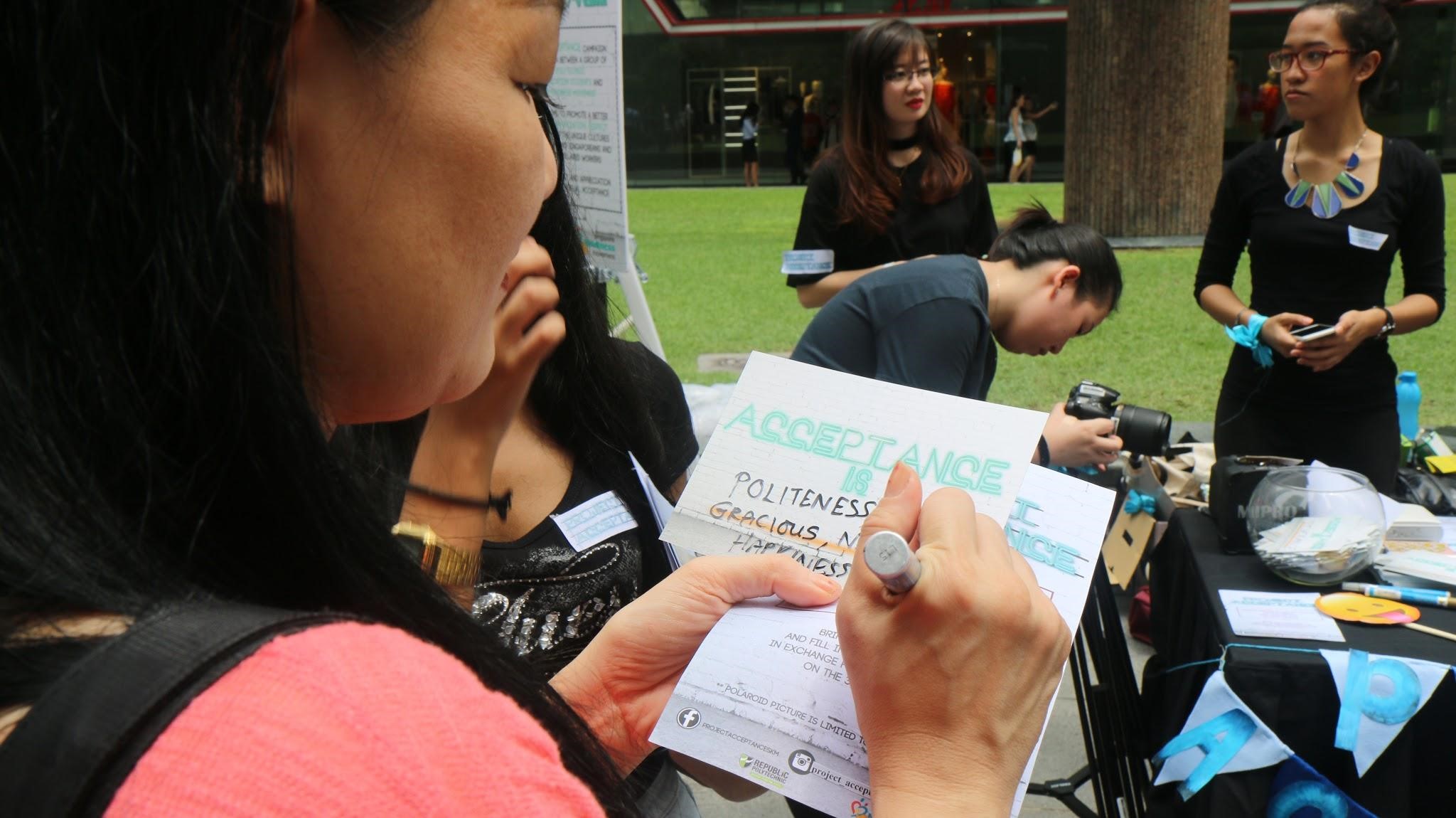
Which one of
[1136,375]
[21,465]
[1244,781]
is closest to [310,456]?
[21,465]

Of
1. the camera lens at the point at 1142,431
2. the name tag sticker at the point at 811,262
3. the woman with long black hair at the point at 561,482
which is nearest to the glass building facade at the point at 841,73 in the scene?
the name tag sticker at the point at 811,262

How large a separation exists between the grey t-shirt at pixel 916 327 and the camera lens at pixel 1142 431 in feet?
1.59

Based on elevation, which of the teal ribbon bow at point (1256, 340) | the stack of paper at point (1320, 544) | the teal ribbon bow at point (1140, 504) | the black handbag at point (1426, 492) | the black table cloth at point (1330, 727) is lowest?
the teal ribbon bow at point (1140, 504)

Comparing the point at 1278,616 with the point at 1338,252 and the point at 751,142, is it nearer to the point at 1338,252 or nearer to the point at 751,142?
the point at 1338,252

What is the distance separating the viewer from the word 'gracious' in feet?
3.61

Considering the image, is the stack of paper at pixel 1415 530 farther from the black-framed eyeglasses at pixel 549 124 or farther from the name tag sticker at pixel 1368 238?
the black-framed eyeglasses at pixel 549 124

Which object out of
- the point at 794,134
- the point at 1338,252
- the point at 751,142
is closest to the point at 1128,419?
the point at 1338,252

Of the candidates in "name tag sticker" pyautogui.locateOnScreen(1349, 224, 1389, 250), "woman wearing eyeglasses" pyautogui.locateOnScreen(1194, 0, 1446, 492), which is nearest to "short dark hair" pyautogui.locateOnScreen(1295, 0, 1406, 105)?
"woman wearing eyeglasses" pyautogui.locateOnScreen(1194, 0, 1446, 492)

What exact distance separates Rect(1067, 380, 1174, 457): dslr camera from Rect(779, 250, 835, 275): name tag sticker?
1.02m

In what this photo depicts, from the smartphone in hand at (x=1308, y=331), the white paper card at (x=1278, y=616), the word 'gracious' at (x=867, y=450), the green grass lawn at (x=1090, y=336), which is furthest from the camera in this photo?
the green grass lawn at (x=1090, y=336)

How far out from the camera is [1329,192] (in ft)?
11.0

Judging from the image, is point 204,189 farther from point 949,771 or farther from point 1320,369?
point 1320,369

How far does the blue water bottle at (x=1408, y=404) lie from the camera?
12.9 ft

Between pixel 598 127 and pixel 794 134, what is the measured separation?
56.6 feet
